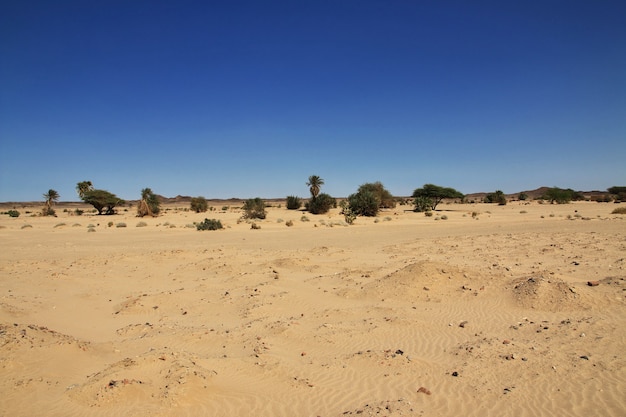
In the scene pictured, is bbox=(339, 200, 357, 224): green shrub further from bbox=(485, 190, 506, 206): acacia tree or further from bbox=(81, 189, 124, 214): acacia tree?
bbox=(485, 190, 506, 206): acacia tree

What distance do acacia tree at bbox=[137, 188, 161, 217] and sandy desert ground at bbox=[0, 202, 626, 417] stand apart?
1357 inches

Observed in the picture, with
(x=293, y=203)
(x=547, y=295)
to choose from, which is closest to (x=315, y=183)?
(x=293, y=203)

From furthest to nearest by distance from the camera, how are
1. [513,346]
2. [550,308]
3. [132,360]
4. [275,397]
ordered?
[550,308], [513,346], [132,360], [275,397]

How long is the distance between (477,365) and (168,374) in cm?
500

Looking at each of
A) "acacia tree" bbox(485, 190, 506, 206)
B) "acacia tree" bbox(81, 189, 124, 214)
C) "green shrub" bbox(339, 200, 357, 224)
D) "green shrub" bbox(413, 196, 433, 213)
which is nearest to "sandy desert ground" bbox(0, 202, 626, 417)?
"green shrub" bbox(339, 200, 357, 224)

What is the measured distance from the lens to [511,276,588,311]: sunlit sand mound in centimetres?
927

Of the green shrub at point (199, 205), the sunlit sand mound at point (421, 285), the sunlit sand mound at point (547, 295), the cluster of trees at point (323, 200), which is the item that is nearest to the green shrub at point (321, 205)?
the cluster of trees at point (323, 200)

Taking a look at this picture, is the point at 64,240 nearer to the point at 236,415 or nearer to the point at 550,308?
the point at 236,415

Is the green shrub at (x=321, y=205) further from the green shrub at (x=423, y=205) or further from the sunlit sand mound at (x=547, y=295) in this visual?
the sunlit sand mound at (x=547, y=295)

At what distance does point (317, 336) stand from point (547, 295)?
5.95m

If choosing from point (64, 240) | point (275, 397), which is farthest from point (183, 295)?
point (64, 240)

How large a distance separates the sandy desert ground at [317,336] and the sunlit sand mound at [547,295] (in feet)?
0.14

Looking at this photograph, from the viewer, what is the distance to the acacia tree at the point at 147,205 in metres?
50.7

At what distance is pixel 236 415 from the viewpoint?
523 cm
